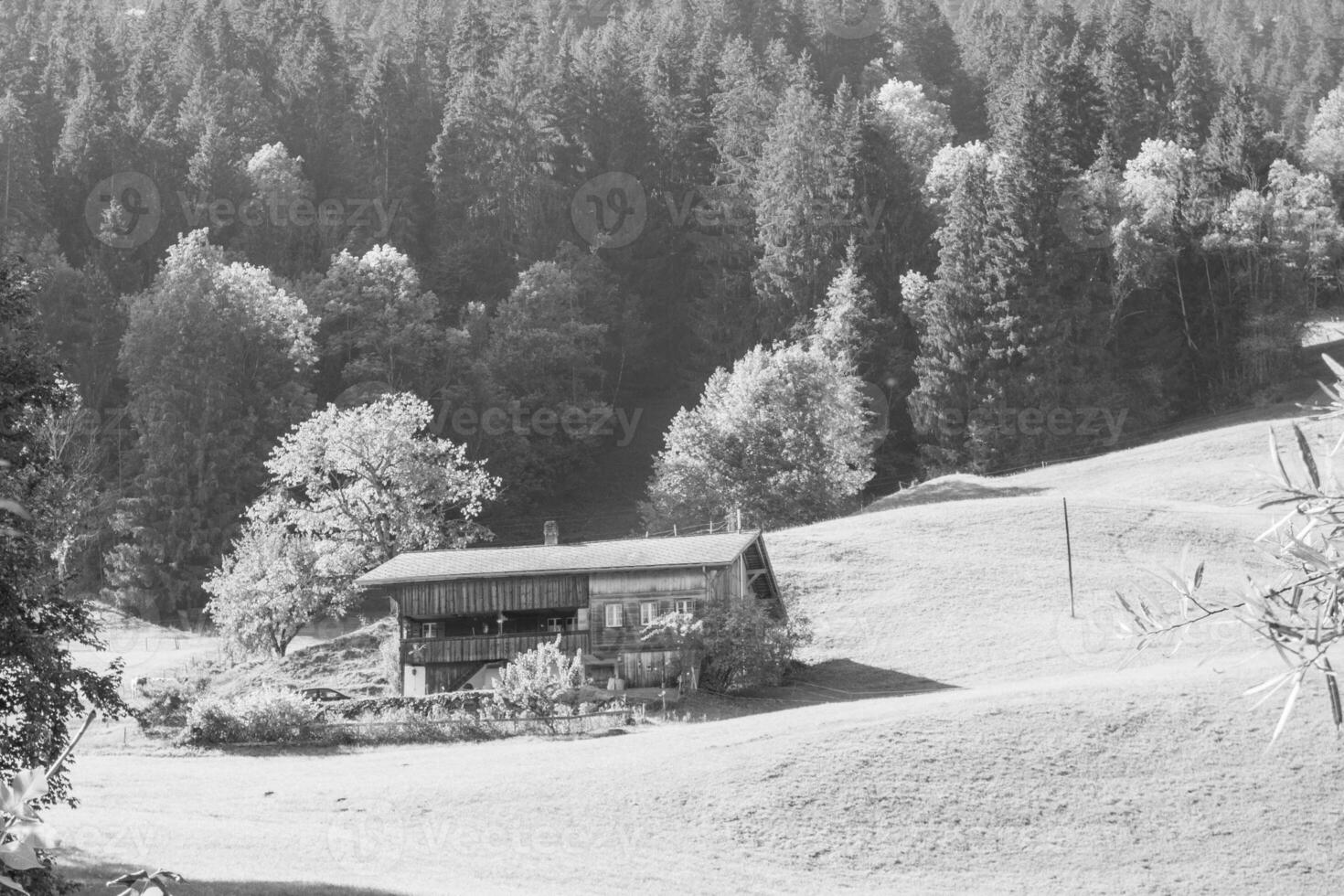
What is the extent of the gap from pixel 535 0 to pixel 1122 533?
428ft

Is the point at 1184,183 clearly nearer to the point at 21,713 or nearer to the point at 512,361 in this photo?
the point at 512,361

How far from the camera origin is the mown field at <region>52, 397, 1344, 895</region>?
28.5 meters

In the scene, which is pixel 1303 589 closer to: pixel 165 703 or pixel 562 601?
pixel 165 703

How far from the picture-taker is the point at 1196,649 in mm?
48469

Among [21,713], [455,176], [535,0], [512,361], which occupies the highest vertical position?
[535,0]

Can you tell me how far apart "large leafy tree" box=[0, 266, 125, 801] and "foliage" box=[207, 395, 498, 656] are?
39.5 m

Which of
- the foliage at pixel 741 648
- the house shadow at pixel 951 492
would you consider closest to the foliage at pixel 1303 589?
the foliage at pixel 741 648

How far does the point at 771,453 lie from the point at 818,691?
30566 millimetres

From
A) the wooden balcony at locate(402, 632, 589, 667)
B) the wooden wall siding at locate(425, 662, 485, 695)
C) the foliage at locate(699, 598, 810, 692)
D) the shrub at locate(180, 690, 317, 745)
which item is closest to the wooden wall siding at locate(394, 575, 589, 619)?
the wooden balcony at locate(402, 632, 589, 667)

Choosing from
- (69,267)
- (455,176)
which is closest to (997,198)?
(455,176)

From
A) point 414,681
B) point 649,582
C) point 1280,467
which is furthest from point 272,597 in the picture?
point 1280,467

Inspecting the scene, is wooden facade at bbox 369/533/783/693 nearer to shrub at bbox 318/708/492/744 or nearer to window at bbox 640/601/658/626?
window at bbox 640/601/658/626

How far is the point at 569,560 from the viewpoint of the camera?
53.3 metres

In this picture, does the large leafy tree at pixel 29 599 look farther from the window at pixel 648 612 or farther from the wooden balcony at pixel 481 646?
the window at pixel 648 612
